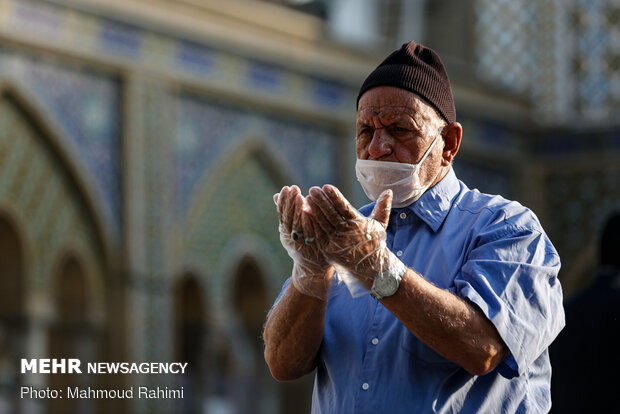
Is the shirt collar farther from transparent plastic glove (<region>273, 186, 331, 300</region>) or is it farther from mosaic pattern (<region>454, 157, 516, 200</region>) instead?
mosaic pattern (<region>454, 157, 516, 200</region>)

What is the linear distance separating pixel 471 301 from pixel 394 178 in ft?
0.73

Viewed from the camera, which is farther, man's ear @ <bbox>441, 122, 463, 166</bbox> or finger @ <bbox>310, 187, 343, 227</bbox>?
man's ear @ <bbox>441, 122, 463, 166</bbox>

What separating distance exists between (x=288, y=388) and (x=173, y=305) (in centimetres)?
142

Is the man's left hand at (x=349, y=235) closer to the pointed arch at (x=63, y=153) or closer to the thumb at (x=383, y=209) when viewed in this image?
the thumb at (x=383, y=209)

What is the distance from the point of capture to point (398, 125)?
1476 millimetres

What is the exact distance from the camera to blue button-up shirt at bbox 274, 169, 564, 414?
1.35m

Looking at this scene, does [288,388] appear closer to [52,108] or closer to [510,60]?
[52,108]

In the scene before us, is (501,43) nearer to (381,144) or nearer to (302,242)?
(381,144)

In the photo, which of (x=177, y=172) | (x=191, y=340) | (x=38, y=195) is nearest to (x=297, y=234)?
(x=38, y=195)

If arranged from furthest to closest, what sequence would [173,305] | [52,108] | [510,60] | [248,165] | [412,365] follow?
1. [510,60]
2. [248,165]
3. [173,305]
4. [52,108]
5. [412,365]

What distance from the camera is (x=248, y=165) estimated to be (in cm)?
675

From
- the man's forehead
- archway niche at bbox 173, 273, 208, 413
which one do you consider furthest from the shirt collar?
archway niche at bbox 173, 273, 208, 413

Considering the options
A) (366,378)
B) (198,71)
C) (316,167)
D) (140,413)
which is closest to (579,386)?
(366,378)

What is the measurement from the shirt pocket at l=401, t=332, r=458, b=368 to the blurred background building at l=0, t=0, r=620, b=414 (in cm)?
427
